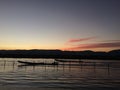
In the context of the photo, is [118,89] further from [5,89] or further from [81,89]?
[5,89]

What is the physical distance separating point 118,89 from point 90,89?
371 centimetres

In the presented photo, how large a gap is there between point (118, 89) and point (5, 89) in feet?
46.3

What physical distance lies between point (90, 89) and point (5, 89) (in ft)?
34.4

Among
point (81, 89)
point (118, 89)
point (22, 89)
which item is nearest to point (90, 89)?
point (81, 89)

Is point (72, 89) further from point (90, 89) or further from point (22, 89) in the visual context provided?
point (22, 89)

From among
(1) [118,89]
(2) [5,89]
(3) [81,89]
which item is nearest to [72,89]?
(3) [81,89]

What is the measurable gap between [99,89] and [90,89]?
116 centimetres

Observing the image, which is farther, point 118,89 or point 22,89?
point 118,89

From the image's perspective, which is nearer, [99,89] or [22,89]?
[22,89]

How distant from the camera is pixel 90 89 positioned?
27203mm

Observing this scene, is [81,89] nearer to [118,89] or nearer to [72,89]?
[72,89]

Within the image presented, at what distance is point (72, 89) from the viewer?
1036 inches

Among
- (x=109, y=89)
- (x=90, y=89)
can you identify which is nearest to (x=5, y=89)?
(x=90, y=89)

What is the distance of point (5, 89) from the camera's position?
2302cm
